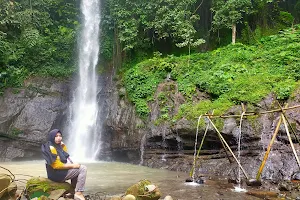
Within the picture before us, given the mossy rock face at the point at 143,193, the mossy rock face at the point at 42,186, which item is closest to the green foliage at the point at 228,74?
the mossy rock face at the point at 143,193

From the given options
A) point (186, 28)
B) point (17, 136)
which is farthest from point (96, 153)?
point (186, 28)

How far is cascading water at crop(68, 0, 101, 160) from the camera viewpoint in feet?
54.7

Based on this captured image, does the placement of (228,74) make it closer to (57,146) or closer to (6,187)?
(57,146)

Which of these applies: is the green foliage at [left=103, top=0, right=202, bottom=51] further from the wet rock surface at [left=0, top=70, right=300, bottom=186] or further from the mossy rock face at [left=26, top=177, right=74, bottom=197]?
the mossy rock face at [left=26, top=177, right=74, bottom=197]

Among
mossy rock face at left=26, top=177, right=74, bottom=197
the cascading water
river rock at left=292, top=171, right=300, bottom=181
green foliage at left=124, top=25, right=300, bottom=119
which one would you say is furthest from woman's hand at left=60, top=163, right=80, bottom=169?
the cascading water

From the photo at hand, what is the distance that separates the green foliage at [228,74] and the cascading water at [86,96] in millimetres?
3157

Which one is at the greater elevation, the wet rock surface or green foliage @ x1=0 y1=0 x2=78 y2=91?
green foliage @ x1=0 y1=0 x2=78 y2=91

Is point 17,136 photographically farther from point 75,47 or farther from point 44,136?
point 75,47

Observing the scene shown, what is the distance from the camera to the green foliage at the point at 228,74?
41.7 ft

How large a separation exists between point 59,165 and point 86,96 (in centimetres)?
1275

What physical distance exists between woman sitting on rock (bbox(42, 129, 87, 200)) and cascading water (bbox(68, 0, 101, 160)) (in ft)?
31.7

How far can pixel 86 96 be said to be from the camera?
18.7 m

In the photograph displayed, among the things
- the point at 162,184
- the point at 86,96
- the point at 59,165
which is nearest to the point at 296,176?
the point at 162,184

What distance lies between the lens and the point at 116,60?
1989cm
